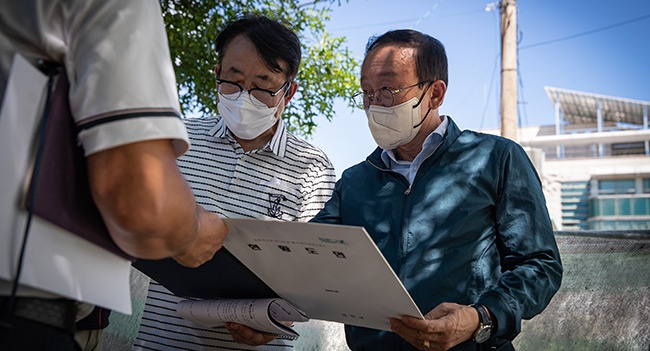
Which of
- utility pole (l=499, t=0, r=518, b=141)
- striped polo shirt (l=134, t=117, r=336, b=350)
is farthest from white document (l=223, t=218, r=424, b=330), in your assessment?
utility pole (l=499, t=0, r=518, b=141)

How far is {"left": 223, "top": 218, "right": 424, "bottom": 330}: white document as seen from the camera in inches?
71.9

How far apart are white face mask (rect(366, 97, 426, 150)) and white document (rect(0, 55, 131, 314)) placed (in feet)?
5.11

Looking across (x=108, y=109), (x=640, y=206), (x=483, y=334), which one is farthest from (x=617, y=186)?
(x=108, y=109)

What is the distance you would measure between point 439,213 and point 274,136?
925mm

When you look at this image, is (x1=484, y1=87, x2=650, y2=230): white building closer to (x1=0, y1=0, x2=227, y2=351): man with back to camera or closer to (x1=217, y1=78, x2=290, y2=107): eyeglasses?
(x1=217, y1=78, x2=290, y2=107): eyeglasses

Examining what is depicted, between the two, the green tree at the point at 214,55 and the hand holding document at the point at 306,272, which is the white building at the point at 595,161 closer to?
the green tree at the point at 214,55

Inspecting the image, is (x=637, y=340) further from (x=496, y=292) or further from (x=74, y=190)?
(x=74, y=190)

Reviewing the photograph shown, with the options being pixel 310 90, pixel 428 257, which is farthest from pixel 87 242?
pixel 310 90

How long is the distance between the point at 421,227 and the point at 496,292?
14.9 inches

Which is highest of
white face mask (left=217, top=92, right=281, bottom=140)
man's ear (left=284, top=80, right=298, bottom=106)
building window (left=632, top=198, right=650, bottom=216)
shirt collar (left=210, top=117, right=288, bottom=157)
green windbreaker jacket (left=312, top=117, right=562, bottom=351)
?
man's ear (left=284, top=80, right=298, bottom=106)

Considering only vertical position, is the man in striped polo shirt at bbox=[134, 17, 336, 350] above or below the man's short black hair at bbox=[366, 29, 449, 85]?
below

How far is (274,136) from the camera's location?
3111 millimetres

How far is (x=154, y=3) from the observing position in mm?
1513

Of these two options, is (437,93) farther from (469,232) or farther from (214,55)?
(214,55)
